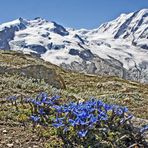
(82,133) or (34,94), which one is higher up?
(34,94)

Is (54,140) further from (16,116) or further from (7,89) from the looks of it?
(7,89)

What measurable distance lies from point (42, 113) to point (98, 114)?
186cm

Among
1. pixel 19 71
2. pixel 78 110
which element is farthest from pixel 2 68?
pixel 78 110

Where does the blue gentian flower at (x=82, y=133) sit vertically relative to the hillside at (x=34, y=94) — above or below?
below

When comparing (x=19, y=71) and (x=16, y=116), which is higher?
(x=19, y=71)

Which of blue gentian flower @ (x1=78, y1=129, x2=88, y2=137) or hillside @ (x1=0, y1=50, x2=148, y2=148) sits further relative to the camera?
hillside @ (x1=0, y1=50, x2=148, y2=148)

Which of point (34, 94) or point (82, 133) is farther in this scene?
point (34, 94)

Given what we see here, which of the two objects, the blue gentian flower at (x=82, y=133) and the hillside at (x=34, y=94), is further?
the hillside at (x=34, y=94)

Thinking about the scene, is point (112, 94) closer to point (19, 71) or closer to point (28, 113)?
point (19, 71)

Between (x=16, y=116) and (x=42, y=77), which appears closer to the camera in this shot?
(x=16, y=116)

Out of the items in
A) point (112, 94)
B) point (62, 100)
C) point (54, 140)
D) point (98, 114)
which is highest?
point (112, 94)

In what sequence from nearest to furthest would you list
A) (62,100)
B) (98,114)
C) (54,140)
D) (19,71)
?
(54,140)
(98,114)
(62,100)
(19,71)

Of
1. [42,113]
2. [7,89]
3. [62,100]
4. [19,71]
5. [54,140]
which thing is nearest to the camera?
[54,140]

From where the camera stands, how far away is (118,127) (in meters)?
12.0
